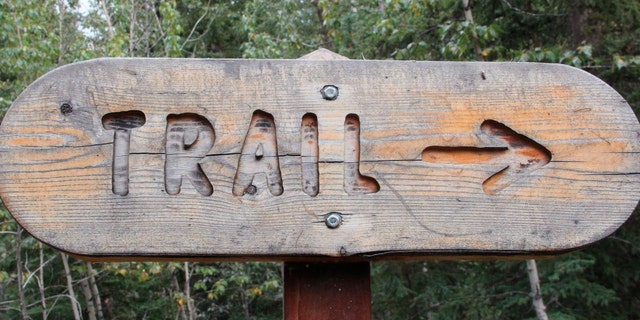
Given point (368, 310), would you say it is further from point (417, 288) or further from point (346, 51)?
point (346, 51)

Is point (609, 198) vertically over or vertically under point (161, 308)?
under

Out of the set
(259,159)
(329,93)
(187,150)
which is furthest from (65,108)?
(329,93)

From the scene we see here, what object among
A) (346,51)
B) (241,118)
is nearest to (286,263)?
(241,118)

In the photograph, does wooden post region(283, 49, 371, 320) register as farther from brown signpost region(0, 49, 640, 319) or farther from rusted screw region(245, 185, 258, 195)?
rusted screw region(245, 185, 258, 195)

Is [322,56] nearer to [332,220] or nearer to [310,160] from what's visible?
[310,160]

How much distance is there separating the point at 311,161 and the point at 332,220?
109 millimetres

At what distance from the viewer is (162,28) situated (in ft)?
18.1

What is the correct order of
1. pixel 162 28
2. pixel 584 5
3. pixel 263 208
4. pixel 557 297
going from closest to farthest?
1. pixel 263 208
2. pixel 557 297
3. pixel 584 5
4. pixel 162 28

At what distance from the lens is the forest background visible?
4352 millimetres

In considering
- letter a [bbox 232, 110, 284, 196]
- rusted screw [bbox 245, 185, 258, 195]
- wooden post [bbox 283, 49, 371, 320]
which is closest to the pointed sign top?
wooden post [bbox 283, 49, 371, 320]

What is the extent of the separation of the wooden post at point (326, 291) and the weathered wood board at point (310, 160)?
0.15 metres

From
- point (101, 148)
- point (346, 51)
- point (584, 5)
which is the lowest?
point (101, 148)

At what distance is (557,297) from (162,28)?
3730mm

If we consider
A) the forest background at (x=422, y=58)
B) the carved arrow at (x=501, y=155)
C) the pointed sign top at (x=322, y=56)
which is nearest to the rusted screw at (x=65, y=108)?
the pointed sign top at (x=322, y=56)
